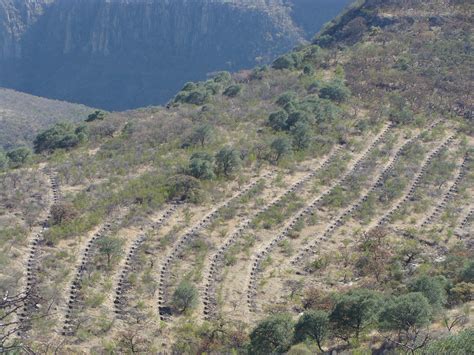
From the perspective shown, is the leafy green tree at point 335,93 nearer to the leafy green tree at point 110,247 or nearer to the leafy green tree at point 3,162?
the leafy green tree at point 3,162

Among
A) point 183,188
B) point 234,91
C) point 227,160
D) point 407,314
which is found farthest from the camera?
point 234,91

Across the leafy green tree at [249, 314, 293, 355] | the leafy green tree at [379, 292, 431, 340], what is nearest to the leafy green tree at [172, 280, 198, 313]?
the leafy green tree at [249, 314, 293, 355]

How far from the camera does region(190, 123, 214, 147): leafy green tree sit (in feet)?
102

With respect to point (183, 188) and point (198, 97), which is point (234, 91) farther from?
point (183, 188)

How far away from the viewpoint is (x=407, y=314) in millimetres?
13008

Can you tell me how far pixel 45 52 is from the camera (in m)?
Result: 155

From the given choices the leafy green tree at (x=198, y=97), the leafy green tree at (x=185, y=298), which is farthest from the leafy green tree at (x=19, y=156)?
the leafy green tree at (x=185, y=298)

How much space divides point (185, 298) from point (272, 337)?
3.77m

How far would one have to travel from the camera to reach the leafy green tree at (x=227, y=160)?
2675 cm

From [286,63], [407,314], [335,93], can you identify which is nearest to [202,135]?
[335,93]

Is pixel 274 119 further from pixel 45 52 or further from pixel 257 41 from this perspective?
pixel 45 52

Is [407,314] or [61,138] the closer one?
[407,314]

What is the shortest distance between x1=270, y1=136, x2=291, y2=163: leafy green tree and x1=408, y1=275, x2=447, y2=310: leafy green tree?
536 inches

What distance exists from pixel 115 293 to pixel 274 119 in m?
18.3
